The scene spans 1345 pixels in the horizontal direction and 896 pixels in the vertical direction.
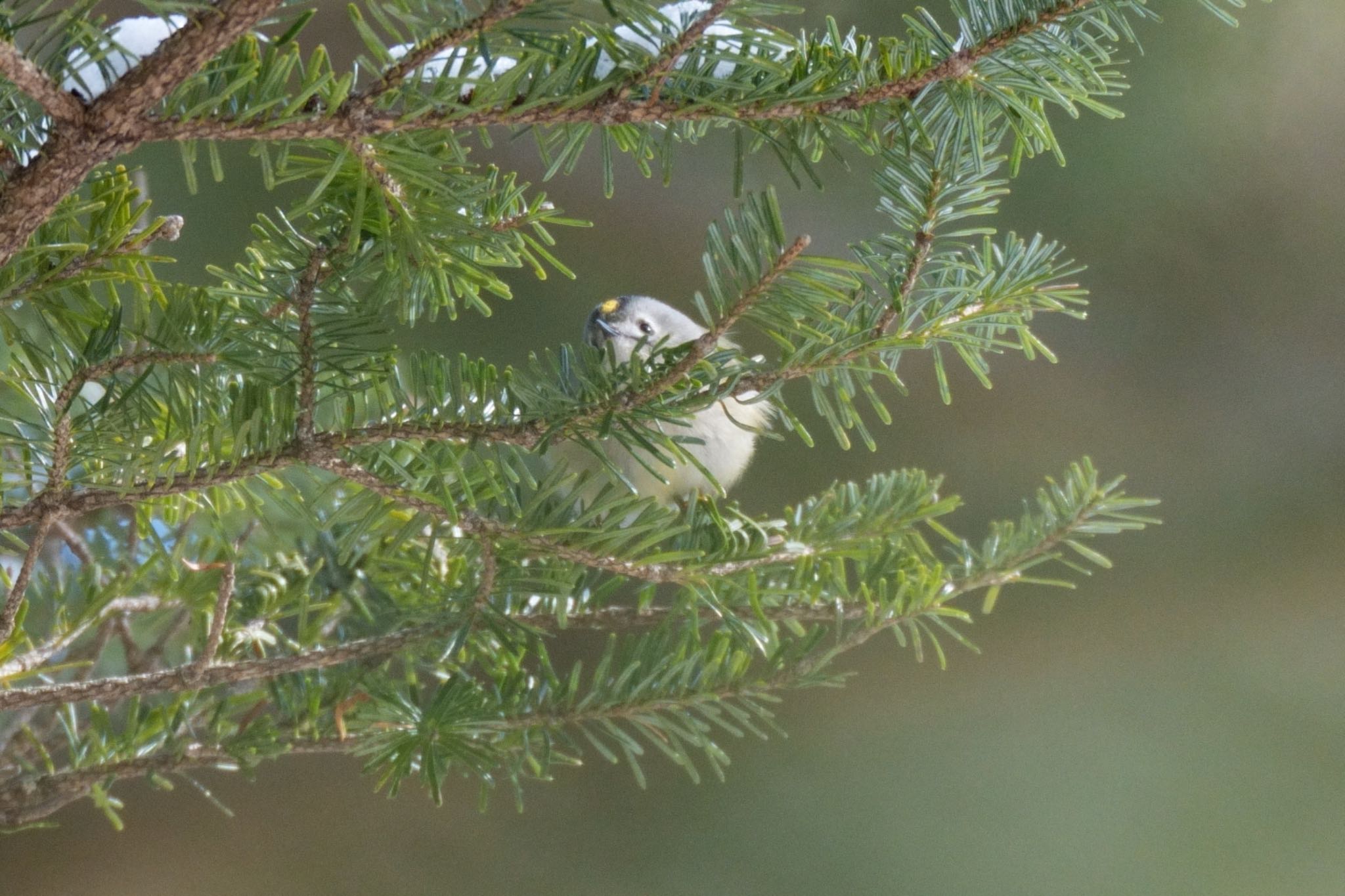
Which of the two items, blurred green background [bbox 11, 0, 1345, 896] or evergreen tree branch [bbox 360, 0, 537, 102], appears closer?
evergreen tree branch [bbox 360, 0, 537, 102]

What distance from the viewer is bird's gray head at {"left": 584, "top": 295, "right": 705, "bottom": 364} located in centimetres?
48

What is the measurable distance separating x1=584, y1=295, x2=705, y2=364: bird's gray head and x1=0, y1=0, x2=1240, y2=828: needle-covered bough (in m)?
0.12

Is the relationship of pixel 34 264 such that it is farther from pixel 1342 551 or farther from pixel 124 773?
pixel 1342 551

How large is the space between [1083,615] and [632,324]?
736 mm

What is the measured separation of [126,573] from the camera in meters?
0.39

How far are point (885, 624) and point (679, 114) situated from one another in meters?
0.23

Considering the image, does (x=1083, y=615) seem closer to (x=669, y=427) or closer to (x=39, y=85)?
(x=669, y=427)

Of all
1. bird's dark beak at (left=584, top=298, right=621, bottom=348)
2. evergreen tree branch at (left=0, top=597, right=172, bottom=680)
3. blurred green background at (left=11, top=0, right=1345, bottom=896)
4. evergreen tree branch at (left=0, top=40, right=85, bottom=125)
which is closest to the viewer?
evergreen tree branch at (left=0, top=40, right=85, bottom=125)

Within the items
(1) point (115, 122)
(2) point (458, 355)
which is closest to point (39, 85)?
(1) point (115, 122)

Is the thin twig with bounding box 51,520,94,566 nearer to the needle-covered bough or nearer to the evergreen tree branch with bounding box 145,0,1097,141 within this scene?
the needle-covered bough

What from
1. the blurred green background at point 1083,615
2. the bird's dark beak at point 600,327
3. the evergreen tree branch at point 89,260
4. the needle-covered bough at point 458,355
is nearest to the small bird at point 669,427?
the bird's dark beak at point 600,327

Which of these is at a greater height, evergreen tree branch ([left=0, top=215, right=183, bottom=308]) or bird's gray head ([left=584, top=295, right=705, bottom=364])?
bird's gray head ([left=584, top=295, right=705, bottom=364])

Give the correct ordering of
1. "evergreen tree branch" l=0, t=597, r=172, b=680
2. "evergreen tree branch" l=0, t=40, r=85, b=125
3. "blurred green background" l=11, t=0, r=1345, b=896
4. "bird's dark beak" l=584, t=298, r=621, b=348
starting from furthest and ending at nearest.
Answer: "blurred green background" l=11, t=0, r=1345, b=896
"bird's dark beak" l=584, t=298, r=621, b=348
"evergreen tree branch" l=0, t=597, r=172, b=680
"evergreen tree branch" l=0, t=40, r=85, b=125

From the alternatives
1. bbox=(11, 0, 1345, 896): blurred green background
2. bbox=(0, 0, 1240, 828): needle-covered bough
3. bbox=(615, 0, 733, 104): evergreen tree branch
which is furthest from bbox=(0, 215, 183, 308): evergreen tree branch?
bbox=(11, 0, 1345, 896): blurred green background
